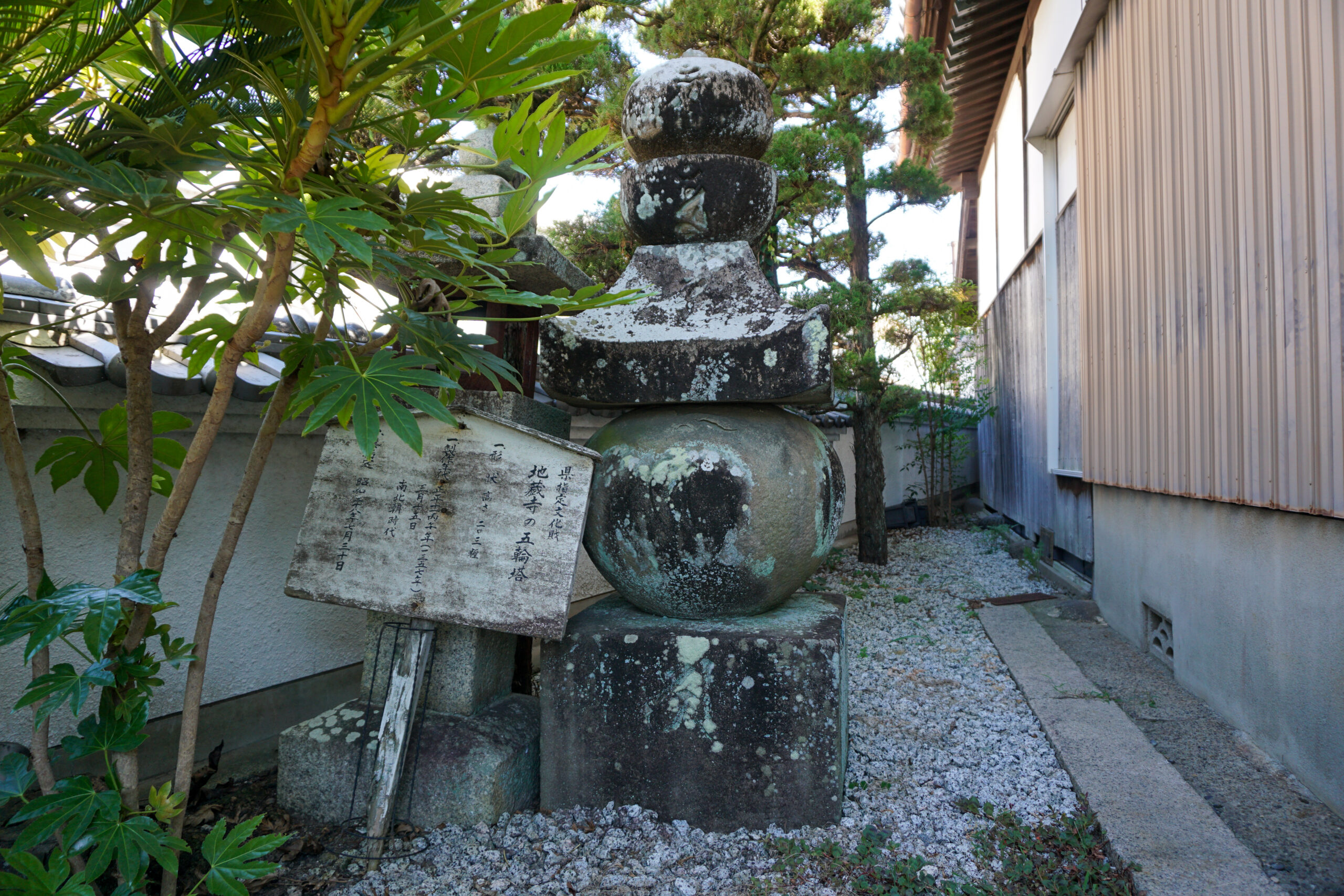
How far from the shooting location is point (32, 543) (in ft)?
6.53

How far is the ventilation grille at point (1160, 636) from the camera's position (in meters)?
4.39

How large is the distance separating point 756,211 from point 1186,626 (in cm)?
322

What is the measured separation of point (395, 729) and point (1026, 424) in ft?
25.2

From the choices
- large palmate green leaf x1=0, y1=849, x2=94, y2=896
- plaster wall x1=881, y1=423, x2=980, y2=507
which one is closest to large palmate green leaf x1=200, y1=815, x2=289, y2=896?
large palmate green leaf x1=0, y1=849, x2=94, y2=896

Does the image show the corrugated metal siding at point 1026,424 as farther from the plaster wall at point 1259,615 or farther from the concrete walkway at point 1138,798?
the concrete walkway at point 1138,798

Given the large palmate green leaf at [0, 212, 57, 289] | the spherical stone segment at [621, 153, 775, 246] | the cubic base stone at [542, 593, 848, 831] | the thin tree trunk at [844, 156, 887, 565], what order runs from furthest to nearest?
the thin tree trunk at [844, 156, 887, 565], the spherical stone segment at [621, 153, 775, 246], the cubic base stone at [542, 593, 848, 831], the large palmate green leaf at [0, 212, 57, 289]

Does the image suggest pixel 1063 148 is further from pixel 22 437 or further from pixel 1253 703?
pixel 22 437

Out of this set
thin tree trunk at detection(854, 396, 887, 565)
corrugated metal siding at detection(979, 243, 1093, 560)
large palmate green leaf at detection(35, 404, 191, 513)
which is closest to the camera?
large palmate green leaf at detection(35, 404, 191, 513)

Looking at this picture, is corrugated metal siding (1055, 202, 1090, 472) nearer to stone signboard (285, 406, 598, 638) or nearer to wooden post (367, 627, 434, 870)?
stone signboard (285, 406, 598, 638)

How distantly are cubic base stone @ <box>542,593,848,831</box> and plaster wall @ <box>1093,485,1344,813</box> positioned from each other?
5.81ft

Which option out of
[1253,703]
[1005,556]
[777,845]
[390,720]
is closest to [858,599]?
[1005,556]

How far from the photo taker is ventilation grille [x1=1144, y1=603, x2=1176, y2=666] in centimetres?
439

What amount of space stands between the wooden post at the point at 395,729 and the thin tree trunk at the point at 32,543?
85 centimetres

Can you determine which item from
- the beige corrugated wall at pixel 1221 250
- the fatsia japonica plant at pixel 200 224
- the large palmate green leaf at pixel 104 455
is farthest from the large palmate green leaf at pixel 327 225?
the beige corrugated wall at pixel 1221 250
